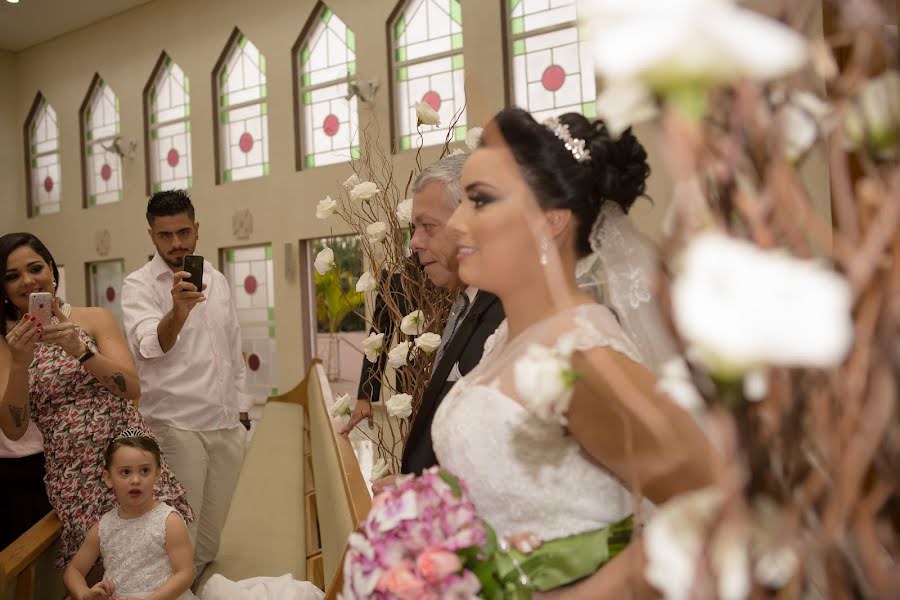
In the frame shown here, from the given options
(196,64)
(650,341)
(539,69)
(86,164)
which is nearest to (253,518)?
(650,341)

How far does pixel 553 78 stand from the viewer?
924 cm

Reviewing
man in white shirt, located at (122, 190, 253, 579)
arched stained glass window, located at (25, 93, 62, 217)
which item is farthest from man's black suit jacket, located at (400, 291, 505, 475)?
arched stained glass window, located at (25, 93, 62, 217)

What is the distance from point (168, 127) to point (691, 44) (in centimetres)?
1332

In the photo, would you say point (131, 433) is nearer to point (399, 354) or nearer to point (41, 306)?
point (41, 306)

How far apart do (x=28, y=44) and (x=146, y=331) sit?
12835 millimetres

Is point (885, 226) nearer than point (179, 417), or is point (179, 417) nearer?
point (885, 226)

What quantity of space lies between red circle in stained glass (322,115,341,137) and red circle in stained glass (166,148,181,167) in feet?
9.39

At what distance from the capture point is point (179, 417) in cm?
378

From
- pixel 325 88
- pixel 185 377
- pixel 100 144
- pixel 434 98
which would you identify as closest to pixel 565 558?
pixel 185 377

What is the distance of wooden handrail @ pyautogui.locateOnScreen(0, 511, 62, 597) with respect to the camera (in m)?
2.73

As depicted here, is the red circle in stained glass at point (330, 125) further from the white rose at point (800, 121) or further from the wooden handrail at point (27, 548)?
the white rose at point (800, 121)

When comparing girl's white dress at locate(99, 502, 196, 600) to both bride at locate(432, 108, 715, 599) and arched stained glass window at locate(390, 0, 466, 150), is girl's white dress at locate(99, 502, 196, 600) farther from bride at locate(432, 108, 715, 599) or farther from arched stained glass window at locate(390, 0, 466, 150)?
arched stained glass window at locate(390, 0, 466, 150)

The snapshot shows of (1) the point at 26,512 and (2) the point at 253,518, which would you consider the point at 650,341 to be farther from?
(2) the point at 253,518

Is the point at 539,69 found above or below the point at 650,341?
above
